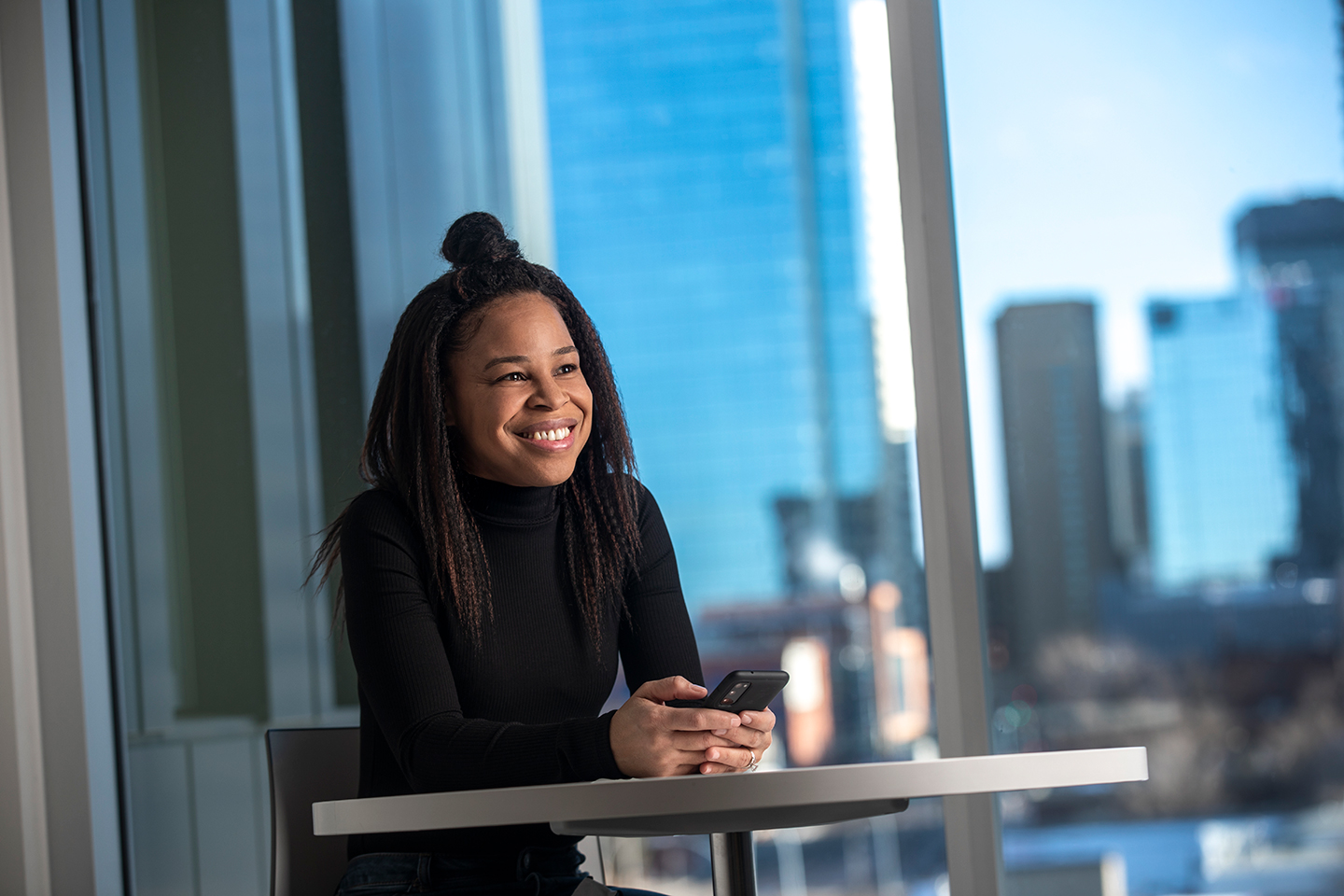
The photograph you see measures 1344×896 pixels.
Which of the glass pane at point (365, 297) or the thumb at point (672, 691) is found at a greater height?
the glass pane at point (365, 297)

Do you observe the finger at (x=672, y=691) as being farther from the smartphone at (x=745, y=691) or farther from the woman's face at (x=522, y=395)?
the woman's face at (x=522, y=395)

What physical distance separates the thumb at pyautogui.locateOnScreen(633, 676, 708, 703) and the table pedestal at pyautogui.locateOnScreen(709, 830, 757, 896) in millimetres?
140

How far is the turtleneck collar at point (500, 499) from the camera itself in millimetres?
1403

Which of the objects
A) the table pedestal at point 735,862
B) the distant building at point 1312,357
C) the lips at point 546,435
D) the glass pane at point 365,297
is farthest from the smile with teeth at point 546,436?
the distant building at point 1312,357

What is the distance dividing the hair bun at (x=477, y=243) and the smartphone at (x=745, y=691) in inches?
26.8

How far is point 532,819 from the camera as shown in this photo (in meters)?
0.80

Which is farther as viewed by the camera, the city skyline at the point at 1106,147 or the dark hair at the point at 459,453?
the city skyline at the point at 1106,147

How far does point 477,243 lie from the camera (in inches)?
57.3

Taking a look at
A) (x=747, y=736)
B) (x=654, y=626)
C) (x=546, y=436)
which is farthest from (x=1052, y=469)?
(x=747, y=736)

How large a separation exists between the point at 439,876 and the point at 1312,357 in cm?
162

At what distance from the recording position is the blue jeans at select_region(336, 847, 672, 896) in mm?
1223

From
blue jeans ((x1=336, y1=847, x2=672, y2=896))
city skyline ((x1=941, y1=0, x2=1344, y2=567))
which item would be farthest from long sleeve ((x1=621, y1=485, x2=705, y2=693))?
city skyline ((x1=941, y1=0, x2=1344, y2=567))

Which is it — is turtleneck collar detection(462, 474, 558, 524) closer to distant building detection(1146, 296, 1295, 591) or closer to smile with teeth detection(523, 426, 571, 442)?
smile with teeth detection(523, 426, 571, 442)

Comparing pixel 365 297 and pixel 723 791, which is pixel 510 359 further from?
pixel 365 297
